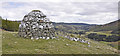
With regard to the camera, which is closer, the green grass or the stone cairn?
the green grass

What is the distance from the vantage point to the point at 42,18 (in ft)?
99.2

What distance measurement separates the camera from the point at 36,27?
93.0ft

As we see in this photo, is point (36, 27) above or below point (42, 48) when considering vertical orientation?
above

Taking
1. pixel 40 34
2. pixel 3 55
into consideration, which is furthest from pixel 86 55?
pixel 40 34

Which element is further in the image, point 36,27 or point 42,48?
point 36,27

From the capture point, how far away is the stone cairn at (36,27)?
90.0 feet

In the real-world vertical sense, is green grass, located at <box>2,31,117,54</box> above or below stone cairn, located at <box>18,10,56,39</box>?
below

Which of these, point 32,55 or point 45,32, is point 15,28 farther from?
point 32,55

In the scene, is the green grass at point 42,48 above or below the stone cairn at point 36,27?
below

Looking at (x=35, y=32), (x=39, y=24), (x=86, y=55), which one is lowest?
(x=86, y=55)

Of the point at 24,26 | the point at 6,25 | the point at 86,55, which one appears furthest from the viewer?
the point at 6,25

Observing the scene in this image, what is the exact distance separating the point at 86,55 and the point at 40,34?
48.8ft

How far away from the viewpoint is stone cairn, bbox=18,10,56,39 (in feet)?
90.0

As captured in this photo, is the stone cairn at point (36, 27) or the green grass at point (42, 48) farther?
the stone cairn at point (36, 27)
